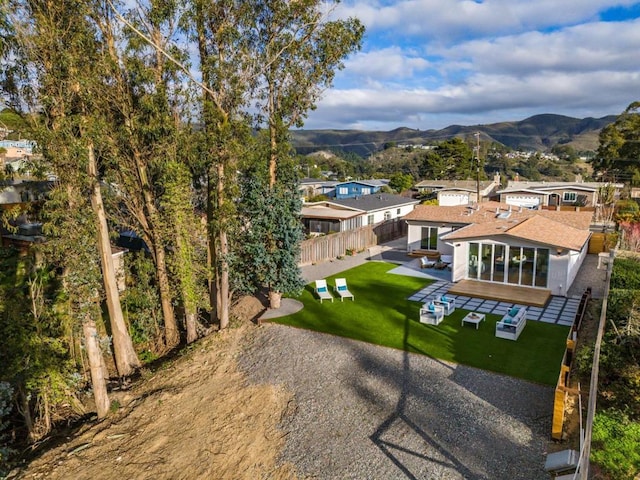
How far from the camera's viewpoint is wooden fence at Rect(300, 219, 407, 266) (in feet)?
76.4

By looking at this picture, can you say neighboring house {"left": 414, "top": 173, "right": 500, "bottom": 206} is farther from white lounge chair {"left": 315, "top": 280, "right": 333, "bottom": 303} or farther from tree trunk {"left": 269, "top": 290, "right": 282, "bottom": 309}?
tree trunk {"left": 269, "top": 290, "right": 282, "bottom": 309}

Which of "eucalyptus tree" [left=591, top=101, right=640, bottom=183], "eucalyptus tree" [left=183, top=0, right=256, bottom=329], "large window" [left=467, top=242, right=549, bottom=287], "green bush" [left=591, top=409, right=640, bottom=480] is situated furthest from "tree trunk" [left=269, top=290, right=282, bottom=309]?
"eucalyptus tree" [left=591, top=101, right=640, bottom=183]

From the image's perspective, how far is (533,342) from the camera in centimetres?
1202

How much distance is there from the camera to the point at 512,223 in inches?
744

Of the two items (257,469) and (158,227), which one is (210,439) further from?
(158,227)

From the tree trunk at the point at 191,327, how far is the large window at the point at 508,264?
37.9 ft

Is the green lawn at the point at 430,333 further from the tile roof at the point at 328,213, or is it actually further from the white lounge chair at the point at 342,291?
the tile roof at the point at 328,213

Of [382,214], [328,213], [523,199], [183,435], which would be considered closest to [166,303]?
[183,435]

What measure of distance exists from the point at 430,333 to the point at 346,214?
57.9ft

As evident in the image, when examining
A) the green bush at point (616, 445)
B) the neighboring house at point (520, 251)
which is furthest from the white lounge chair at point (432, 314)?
the green bush at point (616, 445)

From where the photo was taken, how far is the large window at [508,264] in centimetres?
1667

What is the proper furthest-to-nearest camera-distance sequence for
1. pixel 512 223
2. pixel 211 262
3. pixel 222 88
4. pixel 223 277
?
pixel 512 223, pixel 211 262, pixel 223 277, pixel 222 88

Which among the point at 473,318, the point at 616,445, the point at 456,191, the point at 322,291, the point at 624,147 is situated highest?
the point at 624,147

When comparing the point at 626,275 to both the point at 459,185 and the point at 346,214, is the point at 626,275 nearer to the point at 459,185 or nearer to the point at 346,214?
the point at 346,214
